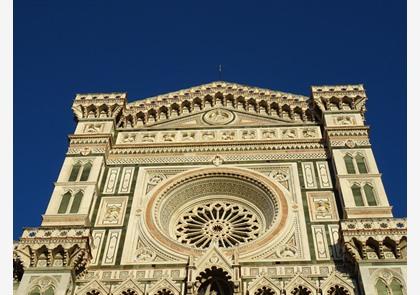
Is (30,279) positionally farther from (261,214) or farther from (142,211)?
(261,214)

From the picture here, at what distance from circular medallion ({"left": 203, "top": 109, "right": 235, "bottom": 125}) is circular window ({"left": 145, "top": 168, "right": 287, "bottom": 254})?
8.32 feet

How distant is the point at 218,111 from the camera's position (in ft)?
62.7

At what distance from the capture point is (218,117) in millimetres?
18891

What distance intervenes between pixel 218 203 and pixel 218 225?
0.86 metres

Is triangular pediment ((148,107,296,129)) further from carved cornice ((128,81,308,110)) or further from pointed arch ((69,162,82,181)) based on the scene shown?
pointed arch ((69,162,82,181))

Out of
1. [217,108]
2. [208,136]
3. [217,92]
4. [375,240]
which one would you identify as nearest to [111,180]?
[208,136]

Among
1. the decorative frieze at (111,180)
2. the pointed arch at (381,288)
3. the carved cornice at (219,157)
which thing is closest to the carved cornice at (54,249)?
the decorative frieze at (111,180)

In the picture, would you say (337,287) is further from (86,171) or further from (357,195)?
(86,171)

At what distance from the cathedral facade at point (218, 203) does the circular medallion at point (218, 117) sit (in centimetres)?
6

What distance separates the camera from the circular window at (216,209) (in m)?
14.8

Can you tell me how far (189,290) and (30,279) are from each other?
3161 mm

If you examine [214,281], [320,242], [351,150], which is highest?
[351,150]

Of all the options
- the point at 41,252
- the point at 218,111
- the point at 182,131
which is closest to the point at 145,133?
the point at 182,131

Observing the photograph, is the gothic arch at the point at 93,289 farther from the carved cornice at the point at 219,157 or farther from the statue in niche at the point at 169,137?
the statue in niche at the point at 169,137
